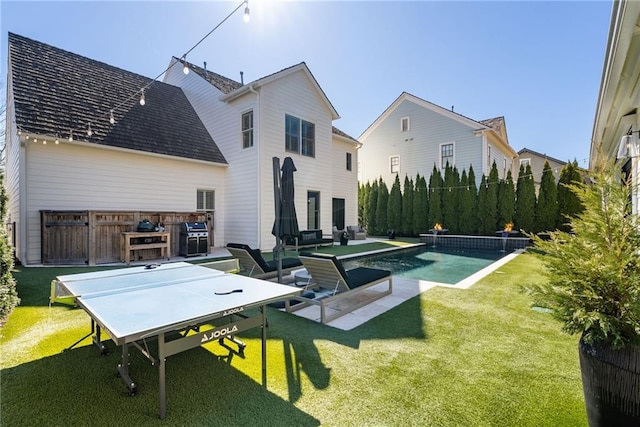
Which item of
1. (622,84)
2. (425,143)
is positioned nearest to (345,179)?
(425,143)

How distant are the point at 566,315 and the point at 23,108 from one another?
1206 cm

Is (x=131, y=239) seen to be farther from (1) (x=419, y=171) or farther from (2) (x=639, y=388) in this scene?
(1) (x=419, y=171)

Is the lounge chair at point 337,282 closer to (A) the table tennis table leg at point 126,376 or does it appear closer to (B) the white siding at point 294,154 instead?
(A) the table tennis table leg at point 126,376

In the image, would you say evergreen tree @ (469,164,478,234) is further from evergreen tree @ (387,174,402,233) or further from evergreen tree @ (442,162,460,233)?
evergreen tree @ (387,174,402,233)

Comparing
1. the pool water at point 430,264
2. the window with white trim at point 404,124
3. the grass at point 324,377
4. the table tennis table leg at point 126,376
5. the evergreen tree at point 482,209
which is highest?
the window with white trim at point 404,124

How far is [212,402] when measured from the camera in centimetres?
234

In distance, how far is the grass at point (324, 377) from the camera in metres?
2.20

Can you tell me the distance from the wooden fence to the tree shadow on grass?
6147 mm

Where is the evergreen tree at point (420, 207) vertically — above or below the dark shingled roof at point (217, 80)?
below

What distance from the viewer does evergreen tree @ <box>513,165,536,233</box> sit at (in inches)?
592

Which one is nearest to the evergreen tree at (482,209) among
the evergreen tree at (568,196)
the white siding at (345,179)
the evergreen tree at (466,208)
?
the evergreen tree at (466,208)

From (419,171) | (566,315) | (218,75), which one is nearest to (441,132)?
(419,171)

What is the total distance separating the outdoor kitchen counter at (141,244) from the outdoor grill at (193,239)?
0.48m

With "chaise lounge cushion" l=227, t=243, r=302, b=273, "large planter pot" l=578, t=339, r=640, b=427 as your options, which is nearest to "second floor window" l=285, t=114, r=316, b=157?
"chaise lounge cushion" l=227, t=243, r=302, b=273
